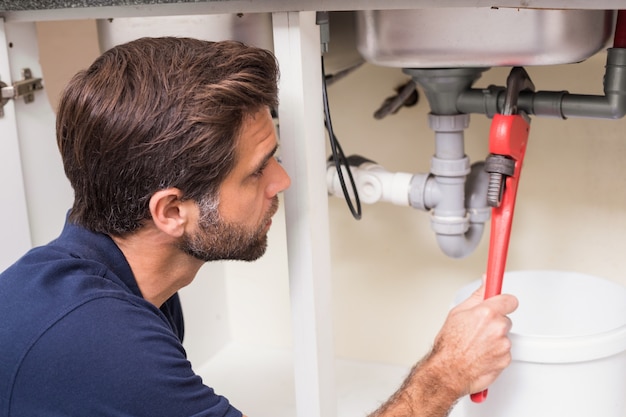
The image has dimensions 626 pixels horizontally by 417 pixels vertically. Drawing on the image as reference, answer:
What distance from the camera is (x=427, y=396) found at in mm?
855

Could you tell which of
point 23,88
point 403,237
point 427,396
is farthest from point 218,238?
point 403,237

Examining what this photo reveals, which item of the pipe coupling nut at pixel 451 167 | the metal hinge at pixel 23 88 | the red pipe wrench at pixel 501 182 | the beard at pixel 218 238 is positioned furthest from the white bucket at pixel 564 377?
the metal hinge at pixel 23 88

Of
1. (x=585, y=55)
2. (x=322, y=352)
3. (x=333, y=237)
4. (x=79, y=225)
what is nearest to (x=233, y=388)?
(x=333, y=237)

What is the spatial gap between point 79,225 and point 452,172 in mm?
481

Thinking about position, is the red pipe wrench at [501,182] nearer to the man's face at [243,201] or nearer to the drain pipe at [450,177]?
the drain pipe at [450,177]

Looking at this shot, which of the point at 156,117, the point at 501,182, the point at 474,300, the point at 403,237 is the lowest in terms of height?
the point at 403,237

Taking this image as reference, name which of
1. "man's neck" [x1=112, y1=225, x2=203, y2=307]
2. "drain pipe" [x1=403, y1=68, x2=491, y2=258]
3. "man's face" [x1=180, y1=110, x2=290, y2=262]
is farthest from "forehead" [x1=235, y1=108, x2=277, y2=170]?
"drain pipe" [x1=403, y1=68, x2=491, y2=258]

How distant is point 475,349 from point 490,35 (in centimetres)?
33

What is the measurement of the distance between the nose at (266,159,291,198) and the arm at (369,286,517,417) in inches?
9.2

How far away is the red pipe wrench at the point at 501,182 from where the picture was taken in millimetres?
896

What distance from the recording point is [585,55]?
34.5 inches

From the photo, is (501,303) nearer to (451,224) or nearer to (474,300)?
(474,300)

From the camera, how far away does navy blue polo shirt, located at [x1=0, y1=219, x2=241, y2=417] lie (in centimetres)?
72

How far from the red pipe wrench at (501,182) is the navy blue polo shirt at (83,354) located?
13.2 inches
